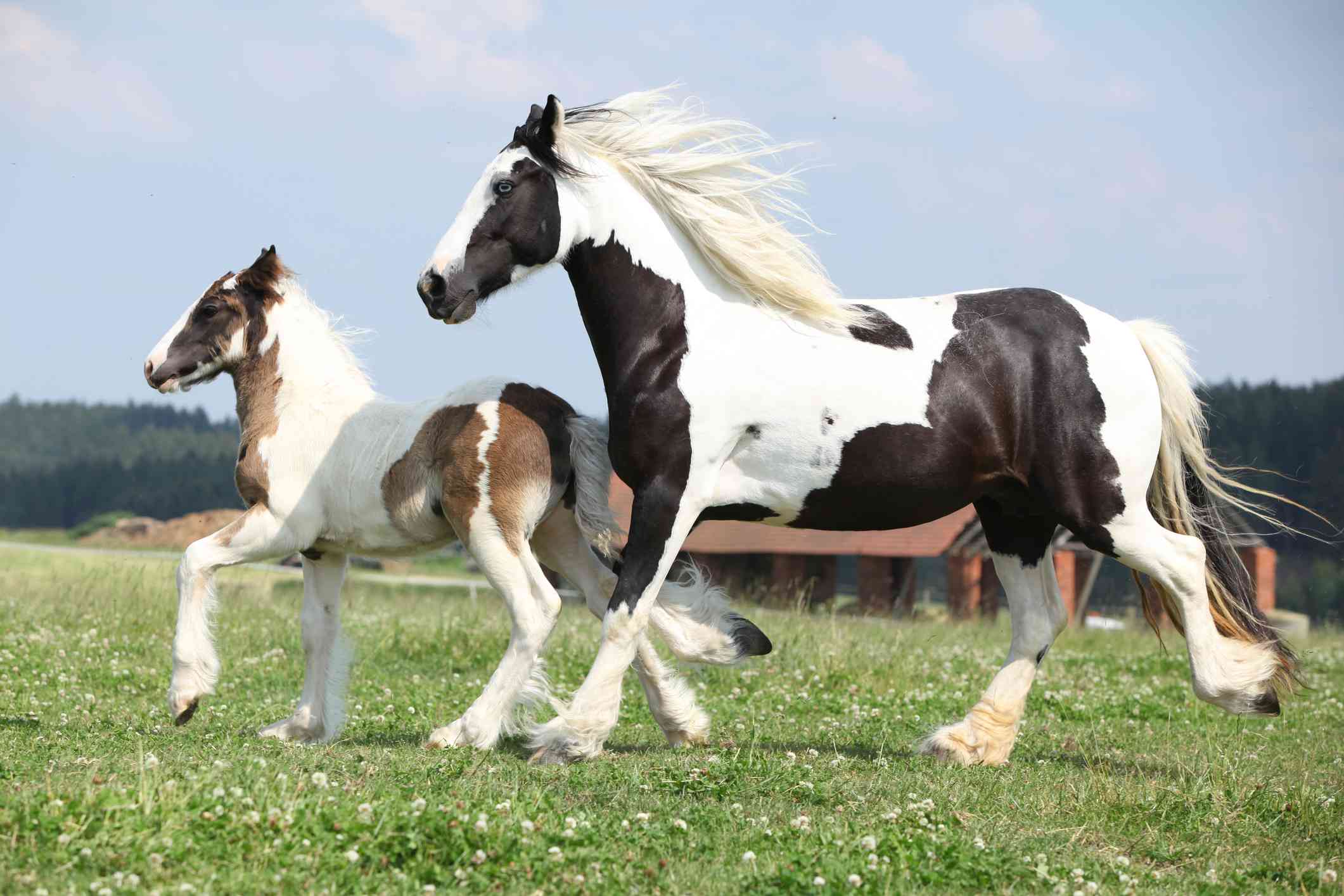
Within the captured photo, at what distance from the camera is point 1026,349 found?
257 inches

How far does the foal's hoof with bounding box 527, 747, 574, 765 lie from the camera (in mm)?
6328

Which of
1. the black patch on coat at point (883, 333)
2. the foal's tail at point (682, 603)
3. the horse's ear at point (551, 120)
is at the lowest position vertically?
the foal's tail at point (682, 603)

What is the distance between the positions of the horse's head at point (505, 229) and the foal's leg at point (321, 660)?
6.60 ft

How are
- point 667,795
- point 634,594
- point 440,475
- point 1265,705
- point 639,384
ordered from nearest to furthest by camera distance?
point 667,795, point 634,594, point 639,384, point 1265,705, point 440,475

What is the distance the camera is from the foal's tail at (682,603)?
6719 mm

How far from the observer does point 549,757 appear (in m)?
6.37

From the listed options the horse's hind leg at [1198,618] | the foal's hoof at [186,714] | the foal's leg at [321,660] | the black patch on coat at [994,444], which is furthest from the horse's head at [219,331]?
the horse's hind leg at [1198,618]

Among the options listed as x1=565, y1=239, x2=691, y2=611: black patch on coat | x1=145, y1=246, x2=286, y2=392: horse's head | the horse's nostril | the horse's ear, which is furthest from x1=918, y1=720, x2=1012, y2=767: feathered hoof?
x1=145, y1=246, x2=286, y2=392: horse's head

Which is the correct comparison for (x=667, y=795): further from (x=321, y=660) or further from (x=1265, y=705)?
(x=1265, y=705)

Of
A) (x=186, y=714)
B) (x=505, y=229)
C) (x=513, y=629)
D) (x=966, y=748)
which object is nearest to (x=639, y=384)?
(x=505, y=229)

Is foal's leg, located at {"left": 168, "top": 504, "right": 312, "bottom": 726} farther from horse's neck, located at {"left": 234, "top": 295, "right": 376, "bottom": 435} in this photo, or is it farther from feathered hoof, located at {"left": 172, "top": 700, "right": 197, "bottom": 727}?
horse's neck, located at {"left": 234, "top": 295, "right": 376, "bottom": 435}

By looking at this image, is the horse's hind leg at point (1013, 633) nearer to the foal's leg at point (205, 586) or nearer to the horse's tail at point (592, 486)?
the horse's tail at point (592, 486)

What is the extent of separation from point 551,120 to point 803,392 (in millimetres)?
1898

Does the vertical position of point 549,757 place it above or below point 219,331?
below
